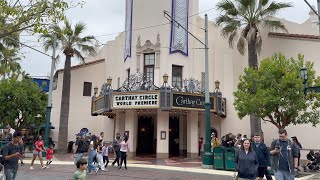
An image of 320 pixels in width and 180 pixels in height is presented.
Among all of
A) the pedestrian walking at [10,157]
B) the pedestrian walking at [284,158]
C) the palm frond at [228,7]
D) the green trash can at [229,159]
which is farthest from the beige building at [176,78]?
the pedestrian walking at [10,157]

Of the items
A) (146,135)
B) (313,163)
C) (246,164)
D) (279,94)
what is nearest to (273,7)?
(279,94)

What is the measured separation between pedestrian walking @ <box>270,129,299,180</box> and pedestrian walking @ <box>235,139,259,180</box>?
1.06 m

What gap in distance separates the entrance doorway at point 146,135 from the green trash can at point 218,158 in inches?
521

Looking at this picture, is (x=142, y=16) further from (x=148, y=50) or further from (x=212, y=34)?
(x=212, y=34)

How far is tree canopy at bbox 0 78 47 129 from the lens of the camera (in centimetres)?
2614

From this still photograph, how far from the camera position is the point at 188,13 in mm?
26516

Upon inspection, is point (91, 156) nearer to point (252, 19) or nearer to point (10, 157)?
point (10, 157)

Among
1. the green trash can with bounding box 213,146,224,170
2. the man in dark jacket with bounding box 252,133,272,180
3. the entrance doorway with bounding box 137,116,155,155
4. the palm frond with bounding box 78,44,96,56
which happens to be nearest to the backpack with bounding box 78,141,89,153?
the green trash can with bounding box 213,146,224,170

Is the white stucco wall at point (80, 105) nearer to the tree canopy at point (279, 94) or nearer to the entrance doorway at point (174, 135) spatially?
the entrance doorway at point (174, 135)

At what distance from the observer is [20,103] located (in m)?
26.2

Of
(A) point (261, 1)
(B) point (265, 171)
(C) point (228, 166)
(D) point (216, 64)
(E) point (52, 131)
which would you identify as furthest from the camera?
(E) point (52, 131)

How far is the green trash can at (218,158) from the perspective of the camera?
16516mm

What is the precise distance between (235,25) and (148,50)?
6.74 metres

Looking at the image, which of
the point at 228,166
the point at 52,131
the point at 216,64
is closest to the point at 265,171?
the point at 228,166
